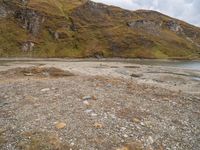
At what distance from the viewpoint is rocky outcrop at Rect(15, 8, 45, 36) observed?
178m

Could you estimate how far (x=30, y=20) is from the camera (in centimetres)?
17900

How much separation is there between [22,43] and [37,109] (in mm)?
145440

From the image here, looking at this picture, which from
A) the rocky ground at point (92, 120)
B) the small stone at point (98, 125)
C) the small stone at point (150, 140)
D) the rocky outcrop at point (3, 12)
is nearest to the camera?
the rocky ground at point (92, 120)

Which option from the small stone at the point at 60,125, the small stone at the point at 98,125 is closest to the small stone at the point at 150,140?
the small stone at the point at 98,125

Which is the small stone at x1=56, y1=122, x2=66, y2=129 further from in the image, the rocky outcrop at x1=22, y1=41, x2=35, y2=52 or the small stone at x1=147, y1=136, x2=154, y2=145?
the rocky outcrop at x1=22, y1=41, x2=35, y2=52

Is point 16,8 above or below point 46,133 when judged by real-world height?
above

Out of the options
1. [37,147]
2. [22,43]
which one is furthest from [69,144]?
[22,43]

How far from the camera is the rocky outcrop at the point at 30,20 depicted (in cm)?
17750

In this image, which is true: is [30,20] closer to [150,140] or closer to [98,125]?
[98,125]

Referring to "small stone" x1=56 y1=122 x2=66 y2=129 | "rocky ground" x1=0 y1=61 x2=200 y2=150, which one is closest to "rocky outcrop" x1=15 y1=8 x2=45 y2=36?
"rocky ground" x1=0 y1=61 x2=200 y2=150

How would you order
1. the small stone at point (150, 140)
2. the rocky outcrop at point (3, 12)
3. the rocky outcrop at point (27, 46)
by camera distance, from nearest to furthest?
1. the small stone at point (150, 140)
2. the rocky outcrop at point (27, 46)
3. the rocky outcrop at point (3, 12)

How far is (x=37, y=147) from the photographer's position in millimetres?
15367

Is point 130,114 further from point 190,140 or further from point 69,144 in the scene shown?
point 69,144

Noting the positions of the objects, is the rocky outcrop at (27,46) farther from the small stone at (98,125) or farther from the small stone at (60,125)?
the small stone at (98,125)
